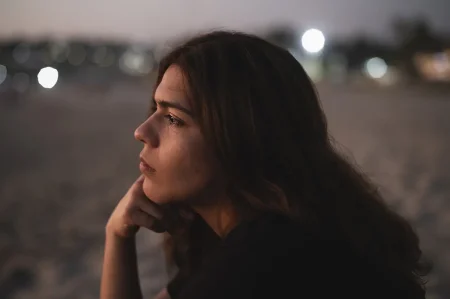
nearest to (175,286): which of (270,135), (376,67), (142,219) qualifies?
(142,219)

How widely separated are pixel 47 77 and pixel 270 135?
59832 millimetres

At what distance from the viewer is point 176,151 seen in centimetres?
128

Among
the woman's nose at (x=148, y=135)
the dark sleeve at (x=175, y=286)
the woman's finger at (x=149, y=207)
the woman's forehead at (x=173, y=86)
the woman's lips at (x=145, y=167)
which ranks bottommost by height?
the dark sleeve at (x=175, y=286)

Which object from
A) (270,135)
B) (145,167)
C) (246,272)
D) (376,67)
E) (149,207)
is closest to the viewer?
(246,272)

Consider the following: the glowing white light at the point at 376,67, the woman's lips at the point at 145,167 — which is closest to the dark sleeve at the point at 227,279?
the woman's lips at the point at 145,167

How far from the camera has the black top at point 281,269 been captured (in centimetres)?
112

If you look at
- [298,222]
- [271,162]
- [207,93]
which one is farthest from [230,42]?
[298,222]

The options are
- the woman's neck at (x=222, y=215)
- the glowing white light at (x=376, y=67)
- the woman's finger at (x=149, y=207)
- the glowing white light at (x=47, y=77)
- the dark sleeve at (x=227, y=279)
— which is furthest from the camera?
the glowing white light at (x=47, y=77)

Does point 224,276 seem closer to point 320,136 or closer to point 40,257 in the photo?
point 320,136

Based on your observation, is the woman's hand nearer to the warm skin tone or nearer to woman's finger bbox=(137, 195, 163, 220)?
woman's finger bbox=(137, 195, 163, 220)

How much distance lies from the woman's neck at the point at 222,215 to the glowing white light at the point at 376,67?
2100 inches

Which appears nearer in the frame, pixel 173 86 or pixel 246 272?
pixel 246 272

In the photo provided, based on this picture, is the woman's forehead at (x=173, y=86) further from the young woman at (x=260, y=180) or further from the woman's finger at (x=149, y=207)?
the woman's finger at (x=149, y=207)

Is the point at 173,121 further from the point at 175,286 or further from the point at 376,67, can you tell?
the point at 376,67
